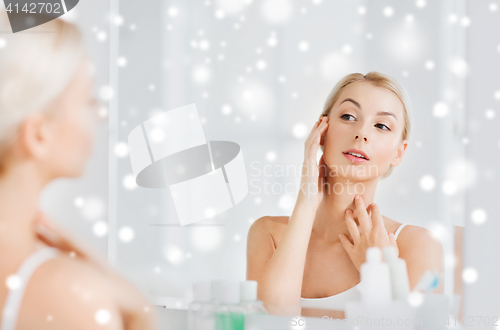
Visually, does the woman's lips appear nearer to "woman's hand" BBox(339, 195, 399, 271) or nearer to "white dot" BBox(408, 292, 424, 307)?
"woman's hand" BBox(339, 195, 399, 271)

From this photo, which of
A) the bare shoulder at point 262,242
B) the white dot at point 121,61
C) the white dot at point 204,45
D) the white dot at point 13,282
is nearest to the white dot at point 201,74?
the white dot at point 204,45

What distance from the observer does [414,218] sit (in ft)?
2.25

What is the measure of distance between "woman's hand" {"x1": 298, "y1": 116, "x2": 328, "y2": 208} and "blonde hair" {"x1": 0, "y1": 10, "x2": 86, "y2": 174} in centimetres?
51

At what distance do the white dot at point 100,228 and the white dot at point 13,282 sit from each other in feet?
0.55

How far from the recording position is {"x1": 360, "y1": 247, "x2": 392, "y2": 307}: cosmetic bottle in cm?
67

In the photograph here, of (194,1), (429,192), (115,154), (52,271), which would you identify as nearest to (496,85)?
(429,192)

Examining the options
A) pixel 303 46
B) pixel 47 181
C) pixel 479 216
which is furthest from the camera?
pixel 47 181

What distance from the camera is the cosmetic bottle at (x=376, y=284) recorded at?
2.19 feet

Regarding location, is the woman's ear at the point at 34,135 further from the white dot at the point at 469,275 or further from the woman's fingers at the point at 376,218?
Answer: the white dot at the point at 469,275

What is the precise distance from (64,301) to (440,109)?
753 millimetres

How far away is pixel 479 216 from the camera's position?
655 mm

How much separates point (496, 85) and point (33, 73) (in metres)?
0.86

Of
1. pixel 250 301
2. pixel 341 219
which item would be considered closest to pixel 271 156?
pixel 341 219

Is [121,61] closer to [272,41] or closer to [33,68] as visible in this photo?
[33,68]
